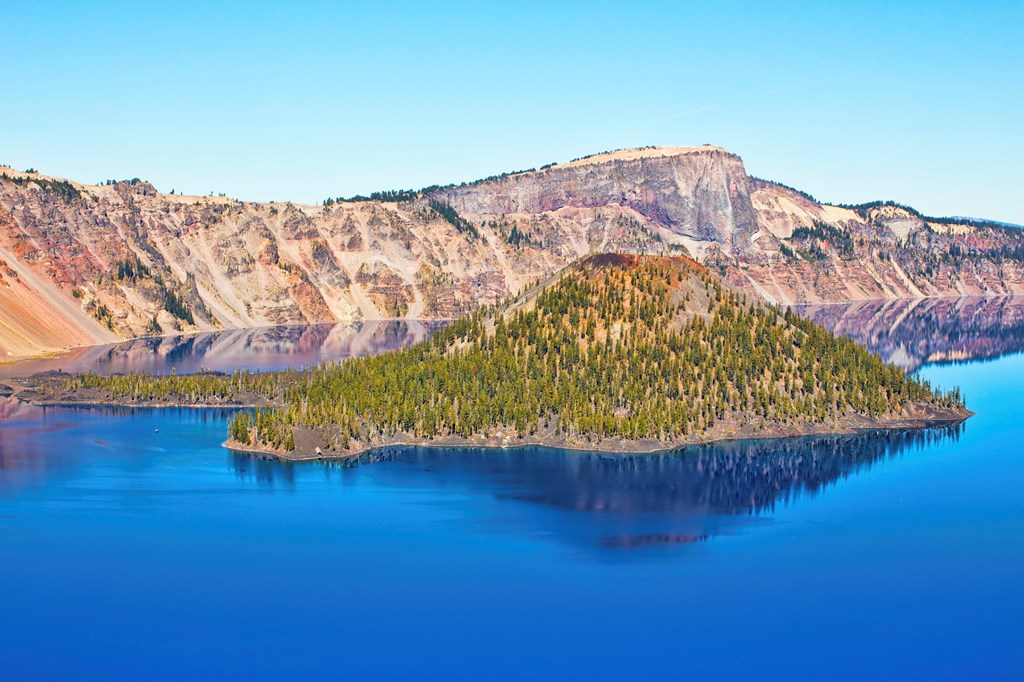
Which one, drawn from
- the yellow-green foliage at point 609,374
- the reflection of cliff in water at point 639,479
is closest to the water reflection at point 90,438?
the yellow-green foliage at point 609,374

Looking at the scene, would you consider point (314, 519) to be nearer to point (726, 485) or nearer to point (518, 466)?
point (518, 466)

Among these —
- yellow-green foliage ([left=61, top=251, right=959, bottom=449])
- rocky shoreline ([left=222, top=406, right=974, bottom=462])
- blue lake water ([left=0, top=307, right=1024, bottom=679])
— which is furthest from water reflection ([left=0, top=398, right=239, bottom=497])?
yellow-green foliage ([left=61, top=251, right=959, bottom=449])

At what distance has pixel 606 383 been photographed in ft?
454

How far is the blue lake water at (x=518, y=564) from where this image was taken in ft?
220

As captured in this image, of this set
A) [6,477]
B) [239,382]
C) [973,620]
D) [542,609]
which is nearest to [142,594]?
[542,609]

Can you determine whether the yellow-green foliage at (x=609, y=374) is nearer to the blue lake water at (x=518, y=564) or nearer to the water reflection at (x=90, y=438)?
the blue lake water at (x=518, y=564)

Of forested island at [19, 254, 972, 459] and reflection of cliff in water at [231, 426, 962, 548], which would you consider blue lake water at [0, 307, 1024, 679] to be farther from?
forested island at [19, 254, 972, 459]

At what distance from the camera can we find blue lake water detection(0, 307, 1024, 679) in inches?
2638

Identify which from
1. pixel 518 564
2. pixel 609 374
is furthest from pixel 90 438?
pixel 518 564

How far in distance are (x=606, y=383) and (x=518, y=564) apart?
5658cm

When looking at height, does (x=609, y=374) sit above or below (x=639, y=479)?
above

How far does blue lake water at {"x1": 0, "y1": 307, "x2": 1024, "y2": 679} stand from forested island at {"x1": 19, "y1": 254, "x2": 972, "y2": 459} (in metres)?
5.43

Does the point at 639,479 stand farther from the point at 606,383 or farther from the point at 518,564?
the point at 518,564

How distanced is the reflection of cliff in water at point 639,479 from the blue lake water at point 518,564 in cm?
41
